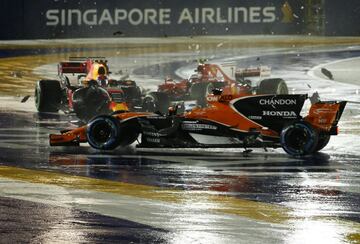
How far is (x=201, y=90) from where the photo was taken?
22203mm

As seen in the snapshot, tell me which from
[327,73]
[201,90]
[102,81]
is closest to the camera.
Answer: [102,81]

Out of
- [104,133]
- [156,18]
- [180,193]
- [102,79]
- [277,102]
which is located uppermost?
[156,18]

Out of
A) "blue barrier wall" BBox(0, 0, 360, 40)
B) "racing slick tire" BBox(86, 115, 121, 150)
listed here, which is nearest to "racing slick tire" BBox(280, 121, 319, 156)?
"racing slick tire" BBox(86, 115, 121, 150)

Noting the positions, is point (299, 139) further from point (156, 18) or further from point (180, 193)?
point (156, 18)

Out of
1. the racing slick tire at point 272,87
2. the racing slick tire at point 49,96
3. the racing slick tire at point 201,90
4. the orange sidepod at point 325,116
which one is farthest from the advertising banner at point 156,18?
the orange sidepod at point 325,116

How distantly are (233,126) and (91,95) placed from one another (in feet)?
15.6

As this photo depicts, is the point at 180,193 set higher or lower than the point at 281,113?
lower

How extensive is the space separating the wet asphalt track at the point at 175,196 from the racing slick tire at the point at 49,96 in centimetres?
468

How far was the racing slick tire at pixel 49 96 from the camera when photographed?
21.5 metres

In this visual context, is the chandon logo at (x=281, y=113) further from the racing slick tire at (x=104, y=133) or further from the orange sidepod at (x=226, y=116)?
the racing slick tire at (x=104, y=133)

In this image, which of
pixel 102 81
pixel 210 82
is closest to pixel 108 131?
pixel 102 81

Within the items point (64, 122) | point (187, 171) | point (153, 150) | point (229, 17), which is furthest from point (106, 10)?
point (187, 171)

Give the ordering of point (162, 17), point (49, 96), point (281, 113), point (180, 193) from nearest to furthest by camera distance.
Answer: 1. point (180, 193)
2. point (281, 113)
3. point (49, 96)
4. point (162, 17)

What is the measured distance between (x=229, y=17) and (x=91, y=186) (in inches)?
1070
